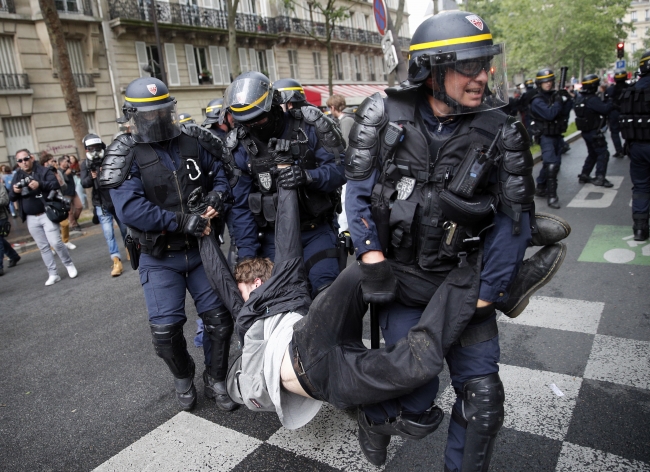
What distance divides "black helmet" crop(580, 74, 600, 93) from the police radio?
27.1ft

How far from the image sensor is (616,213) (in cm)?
725

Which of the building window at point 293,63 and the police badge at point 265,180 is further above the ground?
the building window at point 293,63

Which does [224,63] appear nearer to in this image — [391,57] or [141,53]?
[141,53]

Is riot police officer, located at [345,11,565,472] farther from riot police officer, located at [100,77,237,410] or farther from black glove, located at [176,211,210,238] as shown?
riot police officer, located at [100,77,237,410]

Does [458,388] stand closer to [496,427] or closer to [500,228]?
[496,427]

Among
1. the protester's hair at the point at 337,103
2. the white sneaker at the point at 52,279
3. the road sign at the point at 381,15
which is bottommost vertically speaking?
the white sneaker at the point at 52,279

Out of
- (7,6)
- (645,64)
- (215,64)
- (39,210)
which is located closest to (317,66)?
(215,64)

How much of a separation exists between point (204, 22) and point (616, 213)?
76.8 feet

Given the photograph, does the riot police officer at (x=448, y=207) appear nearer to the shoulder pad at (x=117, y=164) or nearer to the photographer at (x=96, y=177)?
the shoulder pad at (x=117, y=164)

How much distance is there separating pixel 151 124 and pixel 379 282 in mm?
1920

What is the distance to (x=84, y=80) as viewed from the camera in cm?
2075

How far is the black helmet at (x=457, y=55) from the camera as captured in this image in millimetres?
2141

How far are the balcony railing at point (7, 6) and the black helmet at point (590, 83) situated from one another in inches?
749

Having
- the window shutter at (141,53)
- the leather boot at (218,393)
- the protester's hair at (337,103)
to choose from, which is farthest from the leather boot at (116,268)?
the window shutter at (141,53)
